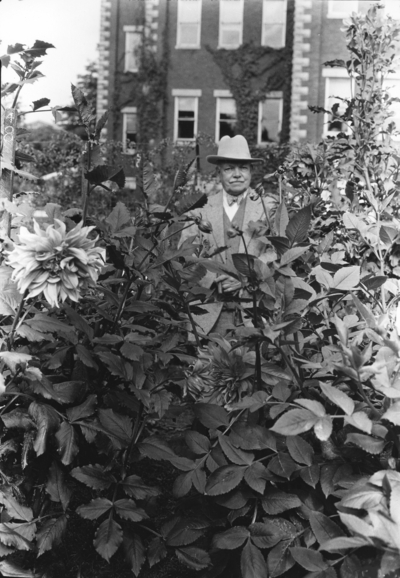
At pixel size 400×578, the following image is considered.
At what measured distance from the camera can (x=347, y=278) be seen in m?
1.45

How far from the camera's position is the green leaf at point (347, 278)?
1.44 m

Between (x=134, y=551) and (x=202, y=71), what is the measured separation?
2406cm

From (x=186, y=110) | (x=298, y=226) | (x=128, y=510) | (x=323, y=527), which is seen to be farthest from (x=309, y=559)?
(x=186, y=110)

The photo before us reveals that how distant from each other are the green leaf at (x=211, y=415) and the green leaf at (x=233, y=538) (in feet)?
0.69

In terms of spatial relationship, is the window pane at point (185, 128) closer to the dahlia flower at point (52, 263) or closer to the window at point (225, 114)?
the window at point (225, 114)

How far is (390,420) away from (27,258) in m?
0.72

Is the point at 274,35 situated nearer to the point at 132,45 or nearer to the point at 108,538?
the point at 132,45

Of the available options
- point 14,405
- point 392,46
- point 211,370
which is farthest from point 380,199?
point 14,405

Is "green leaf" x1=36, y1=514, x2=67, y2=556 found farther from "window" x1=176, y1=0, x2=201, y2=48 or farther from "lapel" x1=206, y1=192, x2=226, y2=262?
"window" x1=176, y1=0, x2=201, y2=48

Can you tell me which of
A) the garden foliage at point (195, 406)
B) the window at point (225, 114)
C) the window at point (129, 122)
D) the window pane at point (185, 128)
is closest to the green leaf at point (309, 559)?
the garden foliage at point (195, 406)

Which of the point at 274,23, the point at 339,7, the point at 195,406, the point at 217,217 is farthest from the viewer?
the point at 274,23

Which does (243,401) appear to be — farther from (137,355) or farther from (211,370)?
(137,355)

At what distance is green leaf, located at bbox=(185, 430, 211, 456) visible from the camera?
1.47 metres

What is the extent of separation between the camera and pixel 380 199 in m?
2.28
